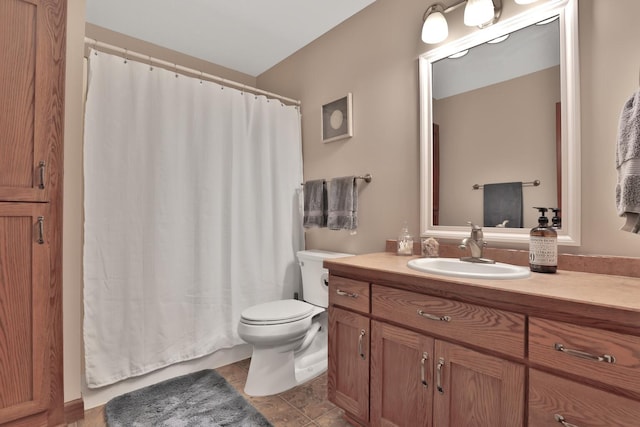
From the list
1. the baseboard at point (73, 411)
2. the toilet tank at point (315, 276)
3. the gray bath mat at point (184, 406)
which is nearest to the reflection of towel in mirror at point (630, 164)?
the toilet tank at point (315, 276)

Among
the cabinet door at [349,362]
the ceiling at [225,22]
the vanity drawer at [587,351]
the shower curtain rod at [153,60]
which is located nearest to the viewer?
the vanity drawer at [587,351]

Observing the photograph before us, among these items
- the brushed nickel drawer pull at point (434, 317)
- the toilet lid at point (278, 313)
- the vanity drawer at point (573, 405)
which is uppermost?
the brushed nickel drawer pull at point (434, 317)

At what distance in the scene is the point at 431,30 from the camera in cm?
162

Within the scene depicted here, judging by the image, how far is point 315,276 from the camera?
2170mm

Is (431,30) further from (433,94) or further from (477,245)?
(477,245)

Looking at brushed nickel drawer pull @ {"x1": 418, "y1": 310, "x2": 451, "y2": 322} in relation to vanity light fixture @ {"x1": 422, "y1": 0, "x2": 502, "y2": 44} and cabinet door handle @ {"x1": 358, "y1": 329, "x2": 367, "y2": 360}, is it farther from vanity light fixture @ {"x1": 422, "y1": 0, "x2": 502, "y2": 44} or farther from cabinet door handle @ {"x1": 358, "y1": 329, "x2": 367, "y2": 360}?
vanity light fixture @ {"x1": 422, "y1": 0, "x2": 502, "y2": 44}

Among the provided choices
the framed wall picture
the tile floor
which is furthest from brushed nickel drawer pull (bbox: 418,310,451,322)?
the framed wall picture

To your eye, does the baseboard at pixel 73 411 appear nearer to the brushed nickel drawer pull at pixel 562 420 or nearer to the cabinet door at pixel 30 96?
the cabinet door at pixel 30 96

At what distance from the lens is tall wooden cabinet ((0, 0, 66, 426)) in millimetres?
1306

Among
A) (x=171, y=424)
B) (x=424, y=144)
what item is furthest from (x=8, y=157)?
(x=424, y=144)

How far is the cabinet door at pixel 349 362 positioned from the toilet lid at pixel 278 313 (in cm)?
37

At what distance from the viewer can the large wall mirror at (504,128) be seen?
1282 millimetres

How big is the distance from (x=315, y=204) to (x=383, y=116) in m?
0.77

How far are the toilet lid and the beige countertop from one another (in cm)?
67
